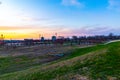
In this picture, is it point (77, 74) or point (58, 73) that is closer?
point (77, 74)

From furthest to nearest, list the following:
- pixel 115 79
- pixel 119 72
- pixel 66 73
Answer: pixel 66 73 → pixel 119 72 → pixel 115 79

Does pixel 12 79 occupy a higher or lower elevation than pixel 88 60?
lower

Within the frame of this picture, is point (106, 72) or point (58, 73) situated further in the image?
point (58, 73)

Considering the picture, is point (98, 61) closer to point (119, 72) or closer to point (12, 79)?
point (119, 72)

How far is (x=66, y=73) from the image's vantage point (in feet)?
52.7

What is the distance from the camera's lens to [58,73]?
650 inches

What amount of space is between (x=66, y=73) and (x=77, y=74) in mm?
983

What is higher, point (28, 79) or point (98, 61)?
point (98, 61)

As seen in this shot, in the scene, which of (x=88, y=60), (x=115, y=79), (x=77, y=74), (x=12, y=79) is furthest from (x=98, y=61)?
(x=12, y=79)

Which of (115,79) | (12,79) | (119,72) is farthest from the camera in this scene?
(12,79)

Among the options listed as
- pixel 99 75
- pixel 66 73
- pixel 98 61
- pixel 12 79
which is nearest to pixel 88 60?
pixel 98 61

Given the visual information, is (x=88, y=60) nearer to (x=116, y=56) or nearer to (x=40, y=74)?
(x=116, y=56)

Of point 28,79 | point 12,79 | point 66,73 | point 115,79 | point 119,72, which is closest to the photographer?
point 115,79

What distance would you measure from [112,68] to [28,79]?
5661 millimetres
